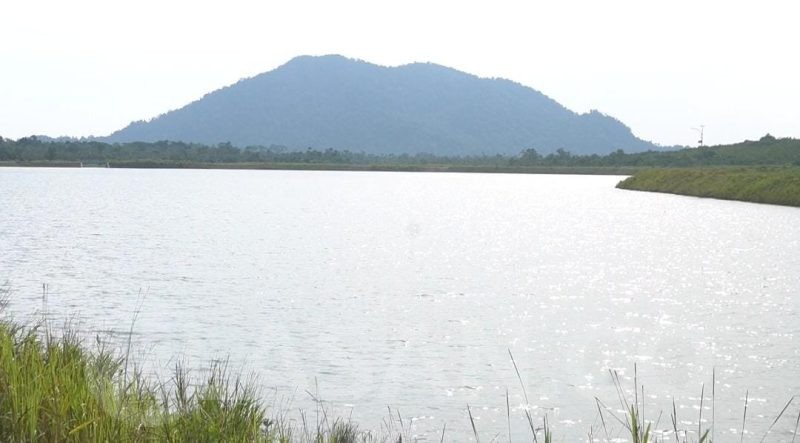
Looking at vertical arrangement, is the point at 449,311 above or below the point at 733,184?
below

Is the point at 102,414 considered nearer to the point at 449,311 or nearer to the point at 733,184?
the point at 449,311

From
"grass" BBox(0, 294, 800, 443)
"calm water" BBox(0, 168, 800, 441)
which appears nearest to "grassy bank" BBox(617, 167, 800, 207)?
"calm water" BBox(0, 168, 800, 441)

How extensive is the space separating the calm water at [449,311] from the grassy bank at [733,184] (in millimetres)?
28867

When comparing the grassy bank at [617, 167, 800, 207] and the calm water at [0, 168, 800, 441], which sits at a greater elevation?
the grassy bank at [617, 167, 800, 207]

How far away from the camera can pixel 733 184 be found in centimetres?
9600

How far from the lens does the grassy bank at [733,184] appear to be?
3292 inches

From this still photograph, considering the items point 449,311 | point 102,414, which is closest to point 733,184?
point 449,311

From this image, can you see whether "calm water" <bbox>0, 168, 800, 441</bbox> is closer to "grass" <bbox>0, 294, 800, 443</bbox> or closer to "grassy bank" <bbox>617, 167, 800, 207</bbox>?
"grass" <bbox>0, 294, 800, 443</bbox>

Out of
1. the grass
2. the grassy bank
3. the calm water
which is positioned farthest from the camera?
the grassy bank

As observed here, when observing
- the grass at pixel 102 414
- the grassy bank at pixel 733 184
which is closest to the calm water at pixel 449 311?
the grass at pixel 102 414

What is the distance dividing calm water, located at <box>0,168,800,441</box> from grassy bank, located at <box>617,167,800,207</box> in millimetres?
28867

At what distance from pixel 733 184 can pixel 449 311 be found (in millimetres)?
79756

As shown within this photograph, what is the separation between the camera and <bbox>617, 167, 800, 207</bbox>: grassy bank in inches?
3292

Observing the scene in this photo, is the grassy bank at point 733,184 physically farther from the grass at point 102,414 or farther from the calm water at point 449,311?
the grass at point 102,414
